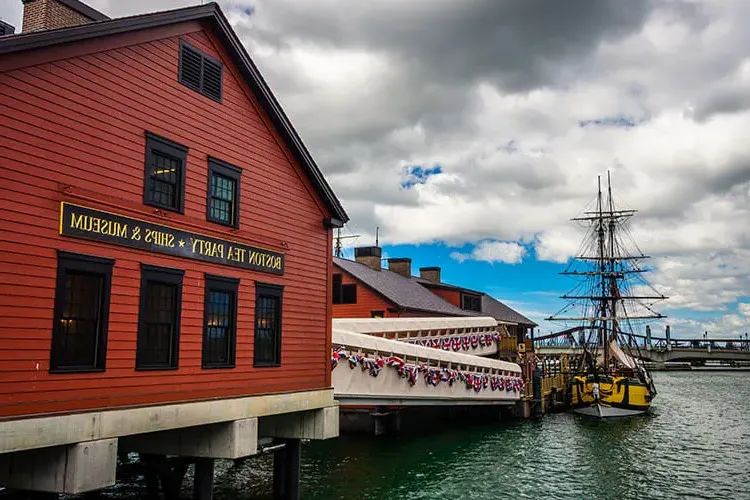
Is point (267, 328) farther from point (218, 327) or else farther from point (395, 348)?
point (395, 348)

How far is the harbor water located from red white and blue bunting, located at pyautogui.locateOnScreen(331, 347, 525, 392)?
247cm

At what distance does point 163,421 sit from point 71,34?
24.6 feet

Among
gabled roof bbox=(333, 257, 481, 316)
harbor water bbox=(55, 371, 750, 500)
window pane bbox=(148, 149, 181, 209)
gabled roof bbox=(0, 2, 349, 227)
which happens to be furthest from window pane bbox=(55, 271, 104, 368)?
gabled roof bbox=(333, 257, 481, 316)

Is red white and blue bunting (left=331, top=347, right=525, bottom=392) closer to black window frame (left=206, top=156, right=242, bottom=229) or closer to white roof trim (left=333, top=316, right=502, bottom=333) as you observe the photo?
white roof trim (left=333, top=316, right=502, bottom=333)

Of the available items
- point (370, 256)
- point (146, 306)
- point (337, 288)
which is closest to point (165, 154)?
point (146, 306)

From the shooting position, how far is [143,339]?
13234 millimetres

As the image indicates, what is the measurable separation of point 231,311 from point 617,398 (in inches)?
1425

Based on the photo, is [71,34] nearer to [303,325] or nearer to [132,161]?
[132,161]

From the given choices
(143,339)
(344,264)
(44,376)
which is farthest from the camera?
(344,264)

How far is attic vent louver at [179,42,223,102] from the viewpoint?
15.0 m

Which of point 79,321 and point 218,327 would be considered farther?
point 218,327

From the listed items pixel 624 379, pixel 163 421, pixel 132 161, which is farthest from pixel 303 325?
pixel 624 379

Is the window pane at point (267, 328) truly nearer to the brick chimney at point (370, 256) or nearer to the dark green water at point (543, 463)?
the dark green water at point (543, 463)

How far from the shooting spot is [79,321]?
39.3 ft
